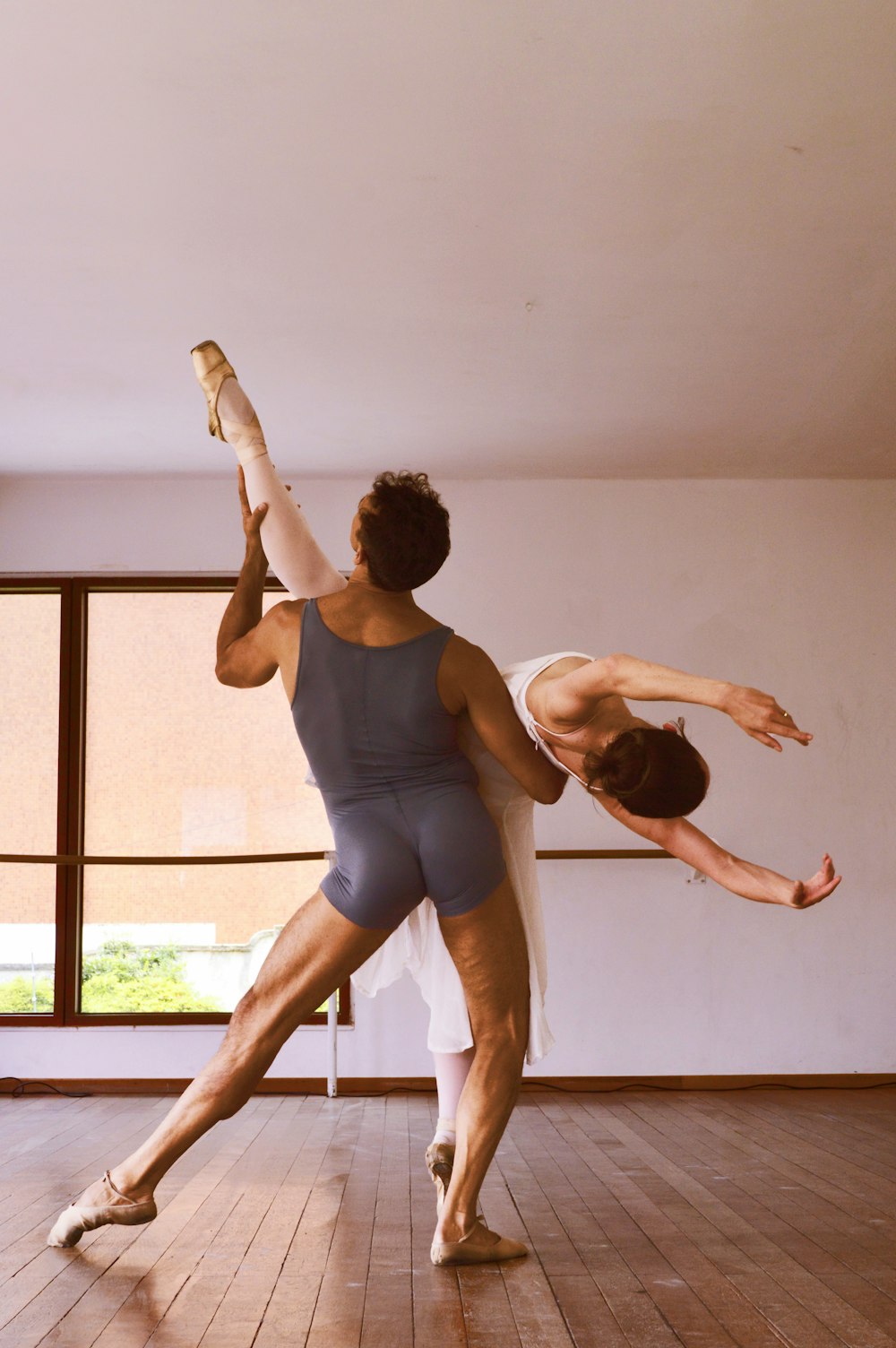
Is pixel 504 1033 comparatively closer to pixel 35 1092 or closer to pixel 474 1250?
pixel 474 1250

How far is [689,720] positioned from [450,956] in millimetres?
3119

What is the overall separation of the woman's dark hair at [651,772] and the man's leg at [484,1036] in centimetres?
46

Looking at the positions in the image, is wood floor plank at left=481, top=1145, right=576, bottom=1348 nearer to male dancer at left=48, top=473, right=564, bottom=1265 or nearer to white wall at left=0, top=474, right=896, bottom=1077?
male dancer at left=48, top=473, right=564, bottom=1265

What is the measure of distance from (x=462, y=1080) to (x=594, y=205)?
2.16 metres

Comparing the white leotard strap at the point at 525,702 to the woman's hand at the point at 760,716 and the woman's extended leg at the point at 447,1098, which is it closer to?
the woman's hand at the point at 760,716

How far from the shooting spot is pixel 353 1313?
86.7 inches

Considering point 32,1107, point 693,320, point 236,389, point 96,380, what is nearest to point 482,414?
point 693,320

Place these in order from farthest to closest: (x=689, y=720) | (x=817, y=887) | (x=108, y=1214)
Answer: (x=689, y=720)
(x=108, y=1214)
(x=817, y=887)

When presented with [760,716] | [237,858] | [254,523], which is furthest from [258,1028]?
[237,858]

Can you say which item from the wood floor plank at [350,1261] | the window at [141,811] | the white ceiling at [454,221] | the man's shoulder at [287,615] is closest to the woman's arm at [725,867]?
the man's shoulder at [287,615]

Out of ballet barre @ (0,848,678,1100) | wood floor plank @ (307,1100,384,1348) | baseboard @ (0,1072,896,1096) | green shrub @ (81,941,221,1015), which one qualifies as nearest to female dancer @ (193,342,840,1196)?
wood floor plank @ (307,1100,384,1348)

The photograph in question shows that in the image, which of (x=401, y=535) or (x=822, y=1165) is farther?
(x=822, y=1165)

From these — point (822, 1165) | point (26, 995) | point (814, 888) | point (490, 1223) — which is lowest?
point (822, 1165)

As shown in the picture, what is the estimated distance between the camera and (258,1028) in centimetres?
242
